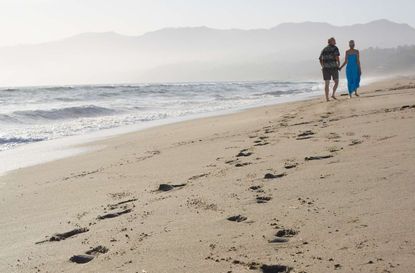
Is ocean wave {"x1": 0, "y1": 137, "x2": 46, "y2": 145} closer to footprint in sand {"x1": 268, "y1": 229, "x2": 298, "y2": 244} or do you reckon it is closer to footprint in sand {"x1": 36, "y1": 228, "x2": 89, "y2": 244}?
footprint in sand {"x1": 36, "y1": 228, "x2": 89, "y2": 244}

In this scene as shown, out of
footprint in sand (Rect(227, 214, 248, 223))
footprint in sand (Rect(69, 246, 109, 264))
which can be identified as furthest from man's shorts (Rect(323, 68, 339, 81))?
footprint in sand (Rect(69, 246, 109, 264))

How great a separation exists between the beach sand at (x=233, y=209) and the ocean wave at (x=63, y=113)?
31.9ft

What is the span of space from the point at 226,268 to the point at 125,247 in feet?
2.34

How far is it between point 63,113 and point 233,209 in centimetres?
1368

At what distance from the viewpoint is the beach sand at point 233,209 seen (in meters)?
2.38

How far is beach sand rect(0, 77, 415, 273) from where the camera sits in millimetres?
2379

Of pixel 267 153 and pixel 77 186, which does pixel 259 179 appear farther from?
pixel 77 186

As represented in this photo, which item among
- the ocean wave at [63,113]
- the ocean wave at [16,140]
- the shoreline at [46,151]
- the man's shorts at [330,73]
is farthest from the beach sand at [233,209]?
the ocean wave at [63,113]

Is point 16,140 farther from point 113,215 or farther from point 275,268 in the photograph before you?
point 275,268

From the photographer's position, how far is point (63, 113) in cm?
1600

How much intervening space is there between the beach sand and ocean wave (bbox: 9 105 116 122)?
9732 mm

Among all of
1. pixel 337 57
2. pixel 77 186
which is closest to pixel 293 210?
pixel 77 186

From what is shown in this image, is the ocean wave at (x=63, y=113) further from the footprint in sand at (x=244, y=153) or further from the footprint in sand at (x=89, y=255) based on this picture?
the footprint in sand at (x=89, y=255)

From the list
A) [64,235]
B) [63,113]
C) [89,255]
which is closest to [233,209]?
[89,255]
